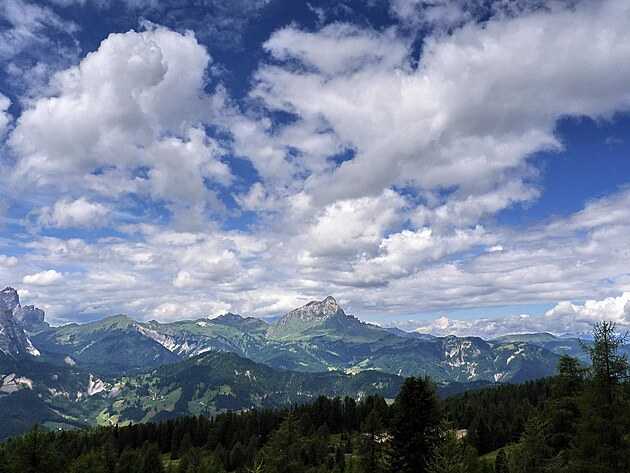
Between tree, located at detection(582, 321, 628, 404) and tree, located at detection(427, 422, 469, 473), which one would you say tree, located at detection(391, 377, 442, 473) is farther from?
tree, located at detection(582, 321, 628, 404)

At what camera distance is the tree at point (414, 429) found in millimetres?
47344

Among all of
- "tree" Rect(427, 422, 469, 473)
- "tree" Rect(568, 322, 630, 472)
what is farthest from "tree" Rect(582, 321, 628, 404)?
"tree" Rect(427, 422, 469, 473)

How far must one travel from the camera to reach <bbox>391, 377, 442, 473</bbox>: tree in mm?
47344

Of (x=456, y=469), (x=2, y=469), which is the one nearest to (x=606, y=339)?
(x=456, y=469)

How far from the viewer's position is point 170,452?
196625mm

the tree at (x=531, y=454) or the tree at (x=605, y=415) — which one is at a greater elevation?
the tree at (x=605, y=415)

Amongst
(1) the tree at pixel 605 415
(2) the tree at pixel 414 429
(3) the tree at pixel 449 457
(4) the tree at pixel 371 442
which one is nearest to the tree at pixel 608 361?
(1) the tree at pixel 605 415

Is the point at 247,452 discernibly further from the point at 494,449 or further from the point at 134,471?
the point at 494,449

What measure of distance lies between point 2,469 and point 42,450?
121 feet

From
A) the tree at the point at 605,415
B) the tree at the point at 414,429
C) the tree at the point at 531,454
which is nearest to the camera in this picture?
the tree at the point at 605,415

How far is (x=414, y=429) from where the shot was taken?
48375 mm

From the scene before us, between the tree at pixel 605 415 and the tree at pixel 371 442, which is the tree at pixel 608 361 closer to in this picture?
the tree at pixel 605 415

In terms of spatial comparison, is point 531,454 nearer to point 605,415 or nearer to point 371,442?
point 605,415

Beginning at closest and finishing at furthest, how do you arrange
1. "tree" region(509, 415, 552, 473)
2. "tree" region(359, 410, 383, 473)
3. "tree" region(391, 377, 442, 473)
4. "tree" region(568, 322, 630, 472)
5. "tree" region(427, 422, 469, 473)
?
"tree" region(568, 322, 630, 472)
"tree" region(427, 422, 469, 473)
"tree" region(509, 415, 552, 473)
"tree" region(391, 377, 442, 473)
"tree" region(359, 410, 383, 473)
